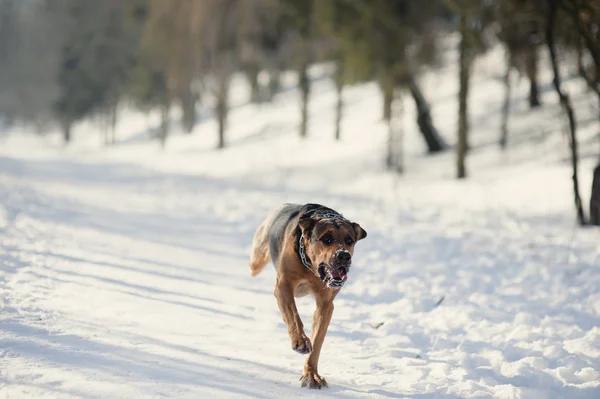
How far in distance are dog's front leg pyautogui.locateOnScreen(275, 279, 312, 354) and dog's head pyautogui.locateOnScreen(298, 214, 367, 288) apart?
0.36 meters

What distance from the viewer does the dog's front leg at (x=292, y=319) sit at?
4383 millimetres

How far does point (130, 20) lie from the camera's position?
136 ft

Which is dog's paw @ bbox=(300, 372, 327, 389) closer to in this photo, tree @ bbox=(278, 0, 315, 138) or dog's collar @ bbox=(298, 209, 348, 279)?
dog's collar @ bbox=(298, 209, 348, 279)

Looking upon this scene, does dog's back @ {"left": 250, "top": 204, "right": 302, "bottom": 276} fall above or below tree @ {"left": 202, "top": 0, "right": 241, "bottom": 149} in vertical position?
below

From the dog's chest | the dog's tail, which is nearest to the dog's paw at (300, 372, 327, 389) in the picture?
the dog's chest

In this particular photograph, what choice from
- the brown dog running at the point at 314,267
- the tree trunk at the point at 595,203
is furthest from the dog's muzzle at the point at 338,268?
the tree trunk at the point at 595,203

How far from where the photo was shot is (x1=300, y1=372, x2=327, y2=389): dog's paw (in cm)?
444

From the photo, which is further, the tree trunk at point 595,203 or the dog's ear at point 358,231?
the tree trunk at point 595,203

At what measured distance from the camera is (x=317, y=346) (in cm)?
459

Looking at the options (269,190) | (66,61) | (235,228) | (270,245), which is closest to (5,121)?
(66,61)

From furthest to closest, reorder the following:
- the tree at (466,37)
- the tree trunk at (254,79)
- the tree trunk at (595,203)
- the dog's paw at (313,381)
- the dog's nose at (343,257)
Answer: the tree trunk at (254,79), the tree at (466,37), the tree trunk at (595,203), the dog's paw at (313,381), the dog's nose at (343,257)

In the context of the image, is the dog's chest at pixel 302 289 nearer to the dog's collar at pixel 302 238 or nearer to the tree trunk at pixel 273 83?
the dog's collar at pixel 302 238

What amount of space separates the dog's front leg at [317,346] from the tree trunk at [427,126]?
16.5 metres

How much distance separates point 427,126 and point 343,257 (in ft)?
58.2
